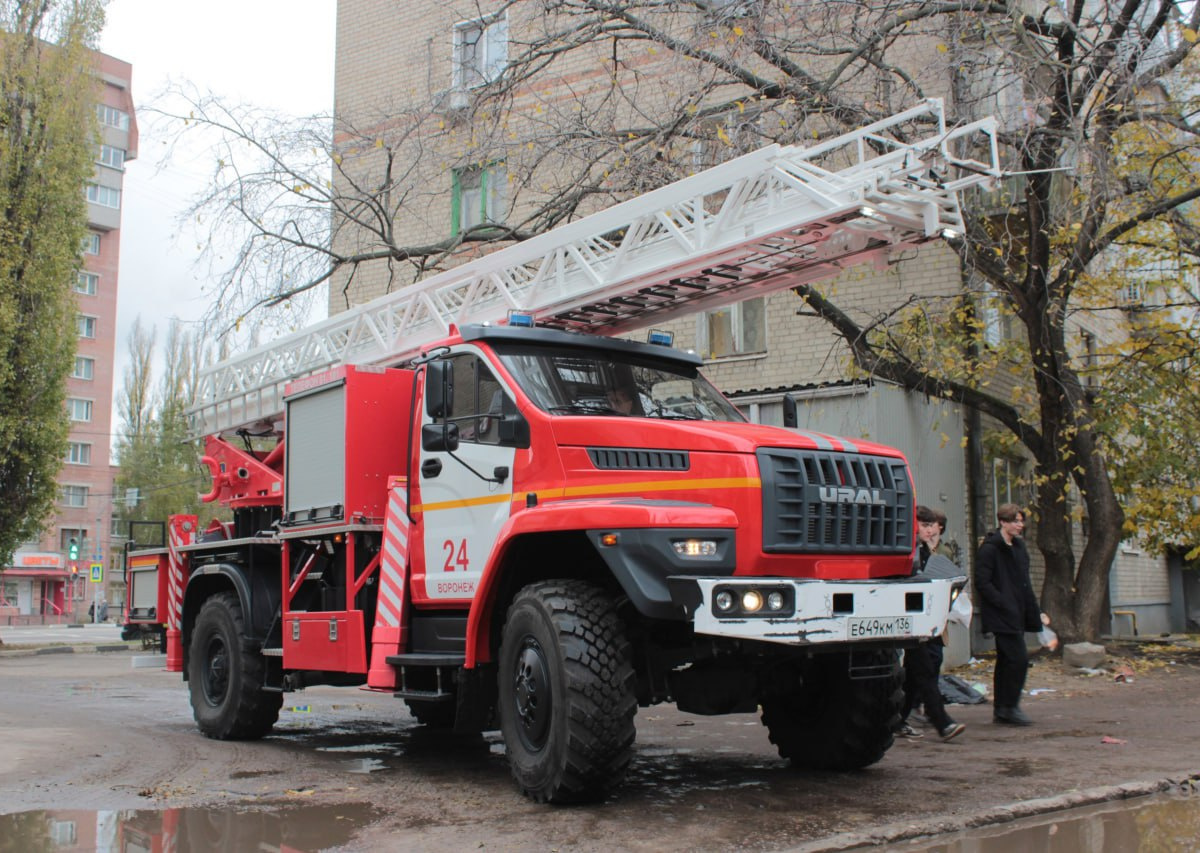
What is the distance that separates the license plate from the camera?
6312 millimetres

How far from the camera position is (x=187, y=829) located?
20.6 ft

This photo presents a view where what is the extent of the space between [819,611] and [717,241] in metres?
2.76

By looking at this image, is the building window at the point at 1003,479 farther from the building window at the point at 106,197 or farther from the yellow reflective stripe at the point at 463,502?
the building window at the point at 106,197

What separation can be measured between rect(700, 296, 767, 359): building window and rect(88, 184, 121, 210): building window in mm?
55411

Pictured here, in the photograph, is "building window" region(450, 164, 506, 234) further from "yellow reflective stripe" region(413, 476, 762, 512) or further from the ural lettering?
the ural lettering

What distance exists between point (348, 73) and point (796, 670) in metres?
21.3

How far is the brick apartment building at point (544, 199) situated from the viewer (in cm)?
1506

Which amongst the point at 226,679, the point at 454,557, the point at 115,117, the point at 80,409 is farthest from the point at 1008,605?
the point at 115,117

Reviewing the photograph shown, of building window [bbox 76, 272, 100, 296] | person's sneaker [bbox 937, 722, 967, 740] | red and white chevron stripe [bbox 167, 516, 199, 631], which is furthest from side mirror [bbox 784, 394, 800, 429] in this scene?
building window [bbox 76, 272, 100, 296]

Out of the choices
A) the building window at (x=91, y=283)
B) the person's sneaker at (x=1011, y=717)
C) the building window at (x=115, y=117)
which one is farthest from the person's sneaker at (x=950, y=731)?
the building window at (x=115, y=117)

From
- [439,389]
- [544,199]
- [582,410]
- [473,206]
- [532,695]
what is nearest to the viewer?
[532,695]

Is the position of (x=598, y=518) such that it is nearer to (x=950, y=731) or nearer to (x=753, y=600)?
(x=753, y=600)

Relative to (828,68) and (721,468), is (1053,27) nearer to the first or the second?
(828,68)

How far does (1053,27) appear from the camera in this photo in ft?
43.8
